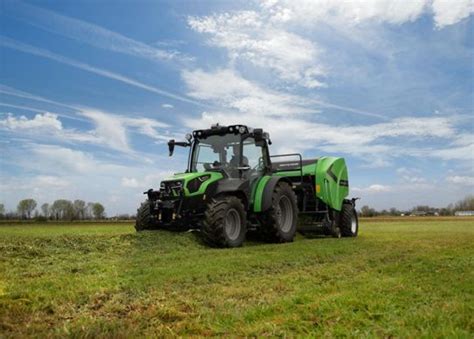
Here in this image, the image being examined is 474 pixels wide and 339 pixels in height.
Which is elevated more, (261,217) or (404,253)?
(261,217)

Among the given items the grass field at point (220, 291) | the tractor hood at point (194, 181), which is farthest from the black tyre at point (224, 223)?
the grass field at point (220, 291)

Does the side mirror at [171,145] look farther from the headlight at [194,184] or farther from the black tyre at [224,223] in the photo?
the black tyre at [224,223]

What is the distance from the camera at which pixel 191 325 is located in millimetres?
4617

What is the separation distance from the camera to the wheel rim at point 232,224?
11.3 metres

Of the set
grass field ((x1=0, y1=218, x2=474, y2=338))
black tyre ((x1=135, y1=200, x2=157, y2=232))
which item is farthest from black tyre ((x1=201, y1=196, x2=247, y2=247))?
black tyre ((x1=135, y1=200, x2=157, y2=232))

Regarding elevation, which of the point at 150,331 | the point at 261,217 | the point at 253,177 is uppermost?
the point at 253,177

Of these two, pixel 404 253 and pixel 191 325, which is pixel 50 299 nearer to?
pixel 191 325

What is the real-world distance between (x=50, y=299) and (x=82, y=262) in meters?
2.68

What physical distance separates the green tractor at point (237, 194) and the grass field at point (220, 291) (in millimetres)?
1320

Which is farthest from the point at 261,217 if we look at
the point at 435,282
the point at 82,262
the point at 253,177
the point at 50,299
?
the point at 50,299

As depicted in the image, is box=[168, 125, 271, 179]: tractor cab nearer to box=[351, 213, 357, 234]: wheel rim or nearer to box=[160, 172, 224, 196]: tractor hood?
box=[160, 172, 224, 196]: tractor hood

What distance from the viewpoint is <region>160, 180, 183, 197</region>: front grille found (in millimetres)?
11186

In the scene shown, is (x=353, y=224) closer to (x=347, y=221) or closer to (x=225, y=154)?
(x=347, y=221)

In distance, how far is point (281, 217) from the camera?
1348cm
